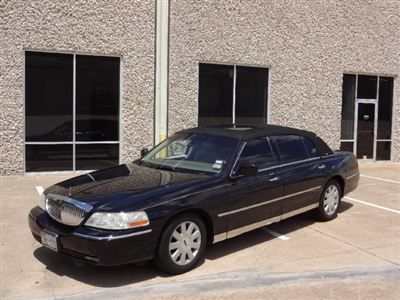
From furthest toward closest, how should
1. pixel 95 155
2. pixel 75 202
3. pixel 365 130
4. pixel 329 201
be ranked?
1. pixel 365 130
2. pixel 95 155
3. pixel 329 201
4. pixel 75 202

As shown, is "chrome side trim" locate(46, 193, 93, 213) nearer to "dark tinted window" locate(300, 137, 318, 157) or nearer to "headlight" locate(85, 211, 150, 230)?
"headlight" locate(85, 211, 150, 230)

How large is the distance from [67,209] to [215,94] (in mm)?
8618

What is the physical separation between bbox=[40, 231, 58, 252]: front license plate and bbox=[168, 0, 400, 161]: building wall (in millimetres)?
7461

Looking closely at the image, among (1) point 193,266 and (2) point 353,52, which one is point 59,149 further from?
(2) point 353,52

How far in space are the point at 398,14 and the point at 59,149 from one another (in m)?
11.8

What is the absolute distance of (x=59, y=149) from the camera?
11.5 m

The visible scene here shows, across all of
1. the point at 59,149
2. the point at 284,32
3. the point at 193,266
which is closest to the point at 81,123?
the point at 59,149

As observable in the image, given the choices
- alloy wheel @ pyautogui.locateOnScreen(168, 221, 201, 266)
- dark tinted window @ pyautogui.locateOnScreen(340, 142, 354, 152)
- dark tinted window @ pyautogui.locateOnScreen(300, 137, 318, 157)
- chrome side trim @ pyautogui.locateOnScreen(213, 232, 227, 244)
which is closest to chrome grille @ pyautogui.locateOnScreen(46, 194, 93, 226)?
alloy wheel @ pyautogui.locateOnScreen(168, 221, 201, 266)

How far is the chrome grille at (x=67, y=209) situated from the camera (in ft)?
15.7

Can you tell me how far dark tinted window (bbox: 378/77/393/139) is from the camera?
16.0m

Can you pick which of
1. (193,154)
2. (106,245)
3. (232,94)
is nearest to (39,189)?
(193,154)

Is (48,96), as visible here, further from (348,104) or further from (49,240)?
(348,104)

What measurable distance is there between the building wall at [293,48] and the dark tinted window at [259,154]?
6156 millimetres

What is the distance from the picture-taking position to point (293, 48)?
45.8 feet
